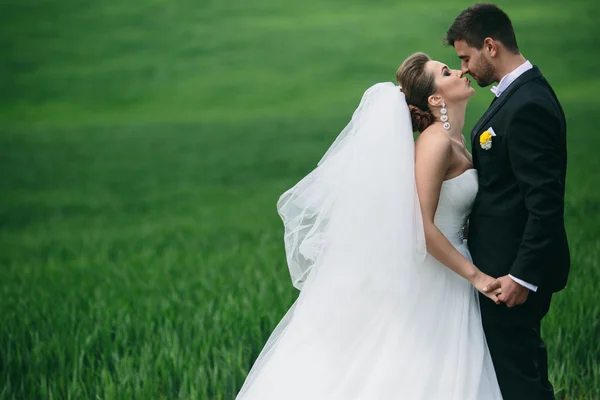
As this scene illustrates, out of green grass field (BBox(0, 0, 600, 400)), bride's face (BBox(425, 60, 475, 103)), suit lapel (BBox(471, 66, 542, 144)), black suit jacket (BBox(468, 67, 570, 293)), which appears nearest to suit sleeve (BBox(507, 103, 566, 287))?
black suit jacket (BBox(468, 67, 570, 293))

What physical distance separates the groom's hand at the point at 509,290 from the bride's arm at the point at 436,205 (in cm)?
2

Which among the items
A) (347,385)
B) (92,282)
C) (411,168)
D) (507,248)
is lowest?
(92,282)

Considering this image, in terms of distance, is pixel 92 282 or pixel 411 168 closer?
Answer: pixel 411 168

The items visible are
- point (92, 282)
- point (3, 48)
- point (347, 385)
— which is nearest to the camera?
point (347, 385)

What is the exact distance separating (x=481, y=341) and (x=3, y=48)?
390cm

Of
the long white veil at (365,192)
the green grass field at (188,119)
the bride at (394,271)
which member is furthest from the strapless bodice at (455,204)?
the green grass field at (188,119)

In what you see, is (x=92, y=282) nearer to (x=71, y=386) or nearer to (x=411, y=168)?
(x=71, y=386)

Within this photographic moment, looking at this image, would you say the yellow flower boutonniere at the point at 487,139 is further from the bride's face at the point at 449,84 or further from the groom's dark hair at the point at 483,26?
the groom's dark hair at the point at 483,26

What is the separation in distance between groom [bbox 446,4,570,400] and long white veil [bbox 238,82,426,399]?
0.67 ft

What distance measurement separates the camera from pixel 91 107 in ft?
17.4

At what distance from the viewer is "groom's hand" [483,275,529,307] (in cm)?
215

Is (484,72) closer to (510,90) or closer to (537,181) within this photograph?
(510,90)

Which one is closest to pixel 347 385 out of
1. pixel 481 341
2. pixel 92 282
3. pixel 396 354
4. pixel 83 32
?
pixel 396 354

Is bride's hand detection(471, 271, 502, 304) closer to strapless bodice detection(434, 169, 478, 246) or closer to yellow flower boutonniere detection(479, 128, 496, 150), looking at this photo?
strapless bodice detection(434, 169, 478, 246)
